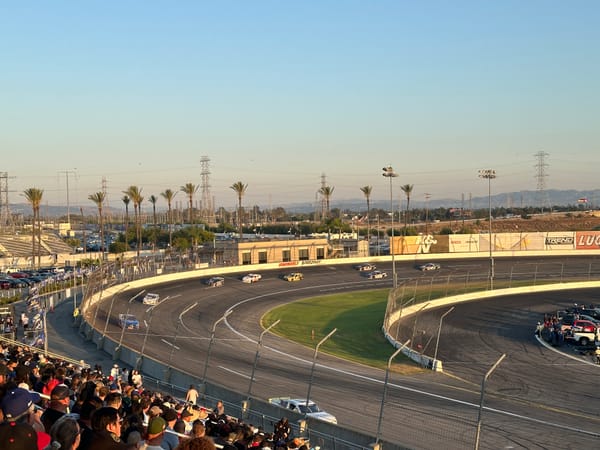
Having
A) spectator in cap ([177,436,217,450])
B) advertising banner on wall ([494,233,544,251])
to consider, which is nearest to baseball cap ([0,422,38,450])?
spectator in cap ([177,436,217,450])

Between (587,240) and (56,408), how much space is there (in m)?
89.5

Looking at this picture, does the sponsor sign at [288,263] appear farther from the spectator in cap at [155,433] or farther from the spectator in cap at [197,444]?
the spectator in cap at [197,444]

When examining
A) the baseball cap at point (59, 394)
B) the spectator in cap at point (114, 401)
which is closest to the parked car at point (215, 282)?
the spectator in cap at point (114, 401)

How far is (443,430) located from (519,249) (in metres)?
71.5

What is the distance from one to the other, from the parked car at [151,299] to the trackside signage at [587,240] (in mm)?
55627

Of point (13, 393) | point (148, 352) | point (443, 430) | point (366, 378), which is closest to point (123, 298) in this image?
point (148, 352)

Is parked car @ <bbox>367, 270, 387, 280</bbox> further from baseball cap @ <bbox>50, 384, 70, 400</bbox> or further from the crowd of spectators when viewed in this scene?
baseball cap @ <bbox>50, 384, 70, 400</bbox>

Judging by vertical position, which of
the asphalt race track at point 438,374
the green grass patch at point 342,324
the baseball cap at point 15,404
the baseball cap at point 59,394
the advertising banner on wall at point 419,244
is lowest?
the green grass patch at point 342,324

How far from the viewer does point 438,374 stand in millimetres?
33062

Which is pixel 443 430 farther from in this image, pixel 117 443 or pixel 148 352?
pixel 148 352

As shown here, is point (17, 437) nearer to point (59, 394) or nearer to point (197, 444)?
point (197, 444)

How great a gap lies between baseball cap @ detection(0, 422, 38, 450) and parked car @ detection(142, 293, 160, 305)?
5243 centimetres


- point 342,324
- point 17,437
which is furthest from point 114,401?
point 342,324

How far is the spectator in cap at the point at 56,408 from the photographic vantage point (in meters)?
8.03
